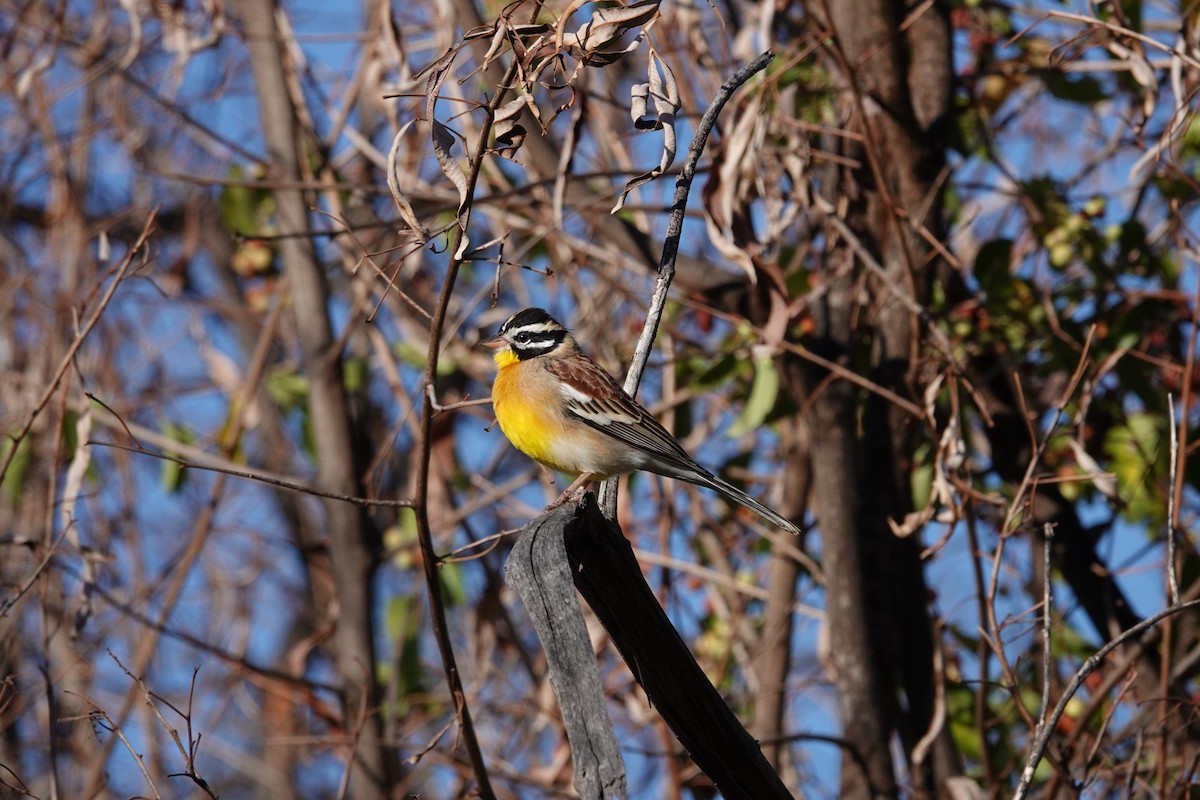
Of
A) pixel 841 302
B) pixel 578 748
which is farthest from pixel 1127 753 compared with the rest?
pixel 578 748

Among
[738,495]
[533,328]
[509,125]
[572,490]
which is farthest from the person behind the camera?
[533,328]

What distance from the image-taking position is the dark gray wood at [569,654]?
95.2 inches

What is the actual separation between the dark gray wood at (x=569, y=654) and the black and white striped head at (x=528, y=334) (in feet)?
8.17

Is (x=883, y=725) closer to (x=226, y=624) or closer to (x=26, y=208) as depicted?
(x=226, y=624)

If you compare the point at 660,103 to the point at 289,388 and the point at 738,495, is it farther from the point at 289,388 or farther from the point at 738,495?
the point at 289,388

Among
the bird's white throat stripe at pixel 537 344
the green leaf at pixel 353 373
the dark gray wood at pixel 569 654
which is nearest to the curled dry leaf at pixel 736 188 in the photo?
the bird's white throat stripe at pixel 537 344

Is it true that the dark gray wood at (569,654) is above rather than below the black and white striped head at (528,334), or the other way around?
below

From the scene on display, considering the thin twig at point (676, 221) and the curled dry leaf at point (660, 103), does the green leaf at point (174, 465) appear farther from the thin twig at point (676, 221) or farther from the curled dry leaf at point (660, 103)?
the curled dry leaf at point (660, 103)

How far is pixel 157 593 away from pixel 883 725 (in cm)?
522

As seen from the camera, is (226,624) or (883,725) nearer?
(883,725)

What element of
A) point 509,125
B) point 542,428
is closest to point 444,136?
point 509,125

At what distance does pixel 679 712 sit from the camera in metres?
2.88

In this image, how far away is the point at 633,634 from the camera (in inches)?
111

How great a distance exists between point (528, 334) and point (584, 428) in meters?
0.66
